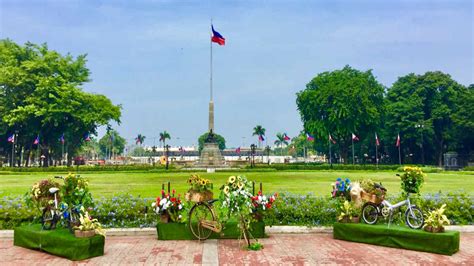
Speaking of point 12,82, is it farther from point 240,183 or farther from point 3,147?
point 240,183

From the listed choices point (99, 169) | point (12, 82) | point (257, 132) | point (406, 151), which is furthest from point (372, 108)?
point (257, 132)

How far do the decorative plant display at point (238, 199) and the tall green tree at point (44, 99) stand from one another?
49.7m

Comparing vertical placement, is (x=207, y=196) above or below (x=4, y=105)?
below

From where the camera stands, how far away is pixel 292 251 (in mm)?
9914

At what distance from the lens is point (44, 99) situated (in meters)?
55.8

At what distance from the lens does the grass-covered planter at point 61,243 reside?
9.05m

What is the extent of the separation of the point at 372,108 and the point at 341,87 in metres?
5.67

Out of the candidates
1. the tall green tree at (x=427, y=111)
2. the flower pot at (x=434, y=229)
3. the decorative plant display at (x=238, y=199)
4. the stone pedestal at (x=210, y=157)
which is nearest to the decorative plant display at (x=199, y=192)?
the decorative plant display at (x=238, y=199)

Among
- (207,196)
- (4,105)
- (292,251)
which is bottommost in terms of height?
(292,251)

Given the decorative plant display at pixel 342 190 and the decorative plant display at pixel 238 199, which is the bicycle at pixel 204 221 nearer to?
the decorative plant display at pixel 238 199

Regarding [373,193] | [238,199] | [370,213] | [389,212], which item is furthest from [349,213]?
[238,199]

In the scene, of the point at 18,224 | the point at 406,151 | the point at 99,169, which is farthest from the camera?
the point at 406,151

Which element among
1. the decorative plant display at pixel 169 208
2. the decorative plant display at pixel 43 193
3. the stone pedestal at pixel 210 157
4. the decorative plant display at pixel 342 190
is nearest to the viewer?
the decorative plant display at pixel 43 193

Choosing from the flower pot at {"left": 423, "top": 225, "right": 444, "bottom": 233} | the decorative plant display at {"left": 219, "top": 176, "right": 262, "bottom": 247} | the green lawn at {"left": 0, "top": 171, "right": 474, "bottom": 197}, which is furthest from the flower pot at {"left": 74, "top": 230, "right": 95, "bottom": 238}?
the green lawn at {"left": 0, "top": 171, "right": 474, "bottom": 197}
